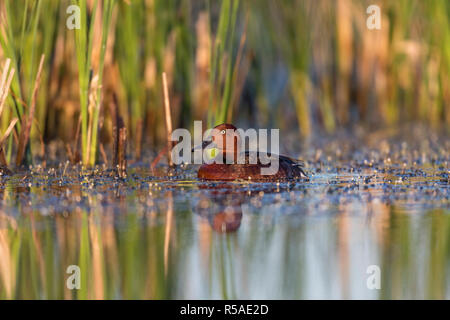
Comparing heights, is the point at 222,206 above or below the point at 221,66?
below

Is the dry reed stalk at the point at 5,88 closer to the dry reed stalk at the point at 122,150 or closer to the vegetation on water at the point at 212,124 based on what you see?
the vegetation on water at the point at 212,124

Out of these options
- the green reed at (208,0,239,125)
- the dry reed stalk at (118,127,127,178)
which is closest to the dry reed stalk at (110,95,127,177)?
the dry reed stalk at (118,127,127,178)

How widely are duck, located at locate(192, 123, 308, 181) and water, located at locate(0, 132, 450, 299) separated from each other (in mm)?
127

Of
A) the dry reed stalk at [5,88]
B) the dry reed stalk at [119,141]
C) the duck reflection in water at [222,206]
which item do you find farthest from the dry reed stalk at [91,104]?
the duck reflection in water at [222,206]

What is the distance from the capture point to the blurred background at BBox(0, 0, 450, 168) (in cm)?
757

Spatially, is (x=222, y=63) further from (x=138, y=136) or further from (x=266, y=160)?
(x=138, y=136)

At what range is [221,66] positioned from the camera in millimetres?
7711

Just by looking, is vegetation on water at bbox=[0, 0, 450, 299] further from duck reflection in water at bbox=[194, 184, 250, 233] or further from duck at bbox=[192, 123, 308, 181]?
duck at bbox=[192, 123, 308, 181]

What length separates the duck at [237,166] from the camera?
7027 millimetres

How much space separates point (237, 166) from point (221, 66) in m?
1.14

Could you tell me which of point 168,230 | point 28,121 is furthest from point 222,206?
point 28,121

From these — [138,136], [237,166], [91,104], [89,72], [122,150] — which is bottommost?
[237,166]
